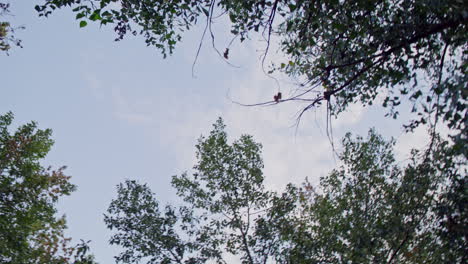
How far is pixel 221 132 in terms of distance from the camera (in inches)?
561

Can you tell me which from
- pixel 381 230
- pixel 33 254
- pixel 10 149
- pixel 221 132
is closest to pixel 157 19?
pixel 381 230

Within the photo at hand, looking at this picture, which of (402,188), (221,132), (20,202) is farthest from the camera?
(221,132)

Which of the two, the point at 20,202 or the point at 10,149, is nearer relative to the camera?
the point at 20,202

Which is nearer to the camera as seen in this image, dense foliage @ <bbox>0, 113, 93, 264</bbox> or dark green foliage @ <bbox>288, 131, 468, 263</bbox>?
dark green foliage @ <bbox>288, 131, 468, 263</bbox>

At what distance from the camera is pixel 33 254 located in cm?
1175

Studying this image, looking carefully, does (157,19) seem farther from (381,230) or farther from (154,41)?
(381,230)

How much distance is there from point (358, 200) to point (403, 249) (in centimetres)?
380

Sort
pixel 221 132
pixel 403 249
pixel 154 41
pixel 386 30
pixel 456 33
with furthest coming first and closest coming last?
1. pixel 221 132
2. pixel 403 249
3. pixel 154 41
4. pixel 386 30
5. pixel 456 33

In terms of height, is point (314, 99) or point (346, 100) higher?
point (346, 100)

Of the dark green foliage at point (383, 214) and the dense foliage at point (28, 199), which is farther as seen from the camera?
the dense foliage at point (28, 199)

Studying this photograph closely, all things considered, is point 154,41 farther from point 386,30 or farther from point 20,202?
point 20,202

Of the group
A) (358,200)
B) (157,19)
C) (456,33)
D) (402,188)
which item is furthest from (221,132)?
(456,33)

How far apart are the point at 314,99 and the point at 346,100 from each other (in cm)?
247

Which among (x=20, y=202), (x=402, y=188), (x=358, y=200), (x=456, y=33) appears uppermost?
(x=20, y=202)
